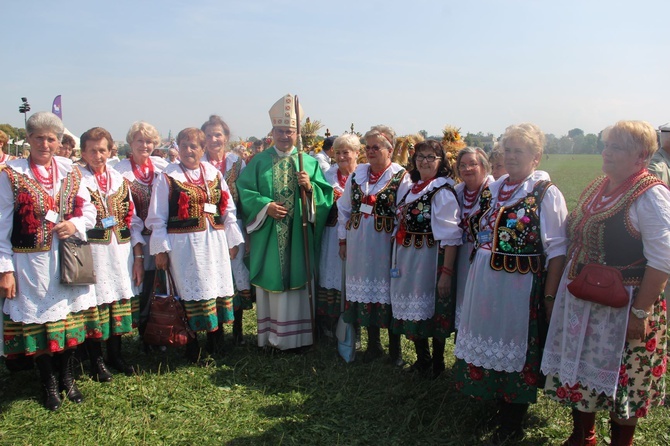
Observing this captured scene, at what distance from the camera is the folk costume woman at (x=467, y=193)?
416cm

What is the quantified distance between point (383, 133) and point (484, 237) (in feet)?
5.67

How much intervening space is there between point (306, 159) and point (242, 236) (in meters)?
1.06

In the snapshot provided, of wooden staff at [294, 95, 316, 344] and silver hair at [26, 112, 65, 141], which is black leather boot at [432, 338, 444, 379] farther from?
silver hair at [26, 112, 65, 141]

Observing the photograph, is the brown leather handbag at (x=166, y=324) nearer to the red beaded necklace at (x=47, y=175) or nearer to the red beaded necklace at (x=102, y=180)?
the red beaded necklace at (x=102, y=180)

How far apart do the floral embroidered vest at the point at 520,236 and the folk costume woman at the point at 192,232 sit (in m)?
2.53

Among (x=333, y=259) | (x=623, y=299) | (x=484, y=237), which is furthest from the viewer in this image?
(x=333, y=259)

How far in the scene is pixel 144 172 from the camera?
Result: 512 cm

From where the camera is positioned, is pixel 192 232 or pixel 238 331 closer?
pixel 192 232

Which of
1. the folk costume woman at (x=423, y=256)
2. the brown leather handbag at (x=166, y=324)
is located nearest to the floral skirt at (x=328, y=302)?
the folk costume woman at (x=423, y=256)

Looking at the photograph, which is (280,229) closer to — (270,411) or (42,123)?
(270,411)

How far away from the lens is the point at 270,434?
3730mm

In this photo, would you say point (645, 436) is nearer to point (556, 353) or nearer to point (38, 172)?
point (556, 353)

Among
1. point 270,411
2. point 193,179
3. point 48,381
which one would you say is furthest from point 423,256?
point 48,381

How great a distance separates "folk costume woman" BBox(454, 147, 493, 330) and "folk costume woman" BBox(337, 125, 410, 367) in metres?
0.62
